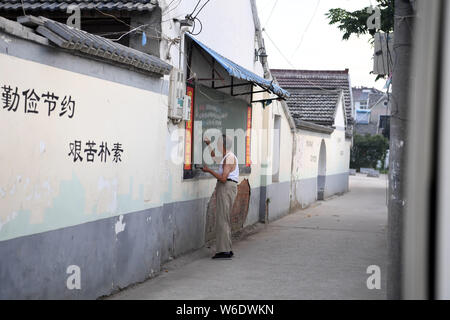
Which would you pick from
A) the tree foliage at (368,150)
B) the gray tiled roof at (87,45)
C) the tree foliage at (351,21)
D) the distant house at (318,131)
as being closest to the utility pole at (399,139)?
the gray tiled roof at (87,45)

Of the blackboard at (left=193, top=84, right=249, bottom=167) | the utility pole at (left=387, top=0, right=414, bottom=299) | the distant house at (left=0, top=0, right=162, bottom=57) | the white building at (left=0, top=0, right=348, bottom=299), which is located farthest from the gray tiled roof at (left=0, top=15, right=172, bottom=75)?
the utility pole at (left=387, top=0, right=414, bottom=299)

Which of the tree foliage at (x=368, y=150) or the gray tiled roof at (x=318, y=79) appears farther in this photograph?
the tree foliage at (x=368, y=150)

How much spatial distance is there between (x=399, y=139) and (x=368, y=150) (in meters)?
42.4

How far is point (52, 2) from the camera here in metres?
8.69

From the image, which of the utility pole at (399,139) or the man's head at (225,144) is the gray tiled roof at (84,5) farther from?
the utility pole at (399,139)

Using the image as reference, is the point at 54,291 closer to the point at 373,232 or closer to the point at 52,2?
the point at 52,2

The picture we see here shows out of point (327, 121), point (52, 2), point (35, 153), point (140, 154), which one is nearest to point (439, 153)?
point (35, 153)

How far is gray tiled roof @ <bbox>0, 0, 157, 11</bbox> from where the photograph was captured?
25.8ft

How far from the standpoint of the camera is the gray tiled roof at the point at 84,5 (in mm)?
7875

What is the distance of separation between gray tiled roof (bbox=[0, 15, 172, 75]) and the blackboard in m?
2.08

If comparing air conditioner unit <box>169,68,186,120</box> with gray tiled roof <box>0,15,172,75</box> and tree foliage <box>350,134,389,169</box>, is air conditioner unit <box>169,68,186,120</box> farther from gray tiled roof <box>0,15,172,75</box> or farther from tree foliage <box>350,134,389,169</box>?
tree foliage <box>350,134,389,169</box>

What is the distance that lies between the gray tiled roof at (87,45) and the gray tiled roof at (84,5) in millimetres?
889

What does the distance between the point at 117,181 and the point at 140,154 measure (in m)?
0.67

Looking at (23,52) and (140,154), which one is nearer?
(23,52)
